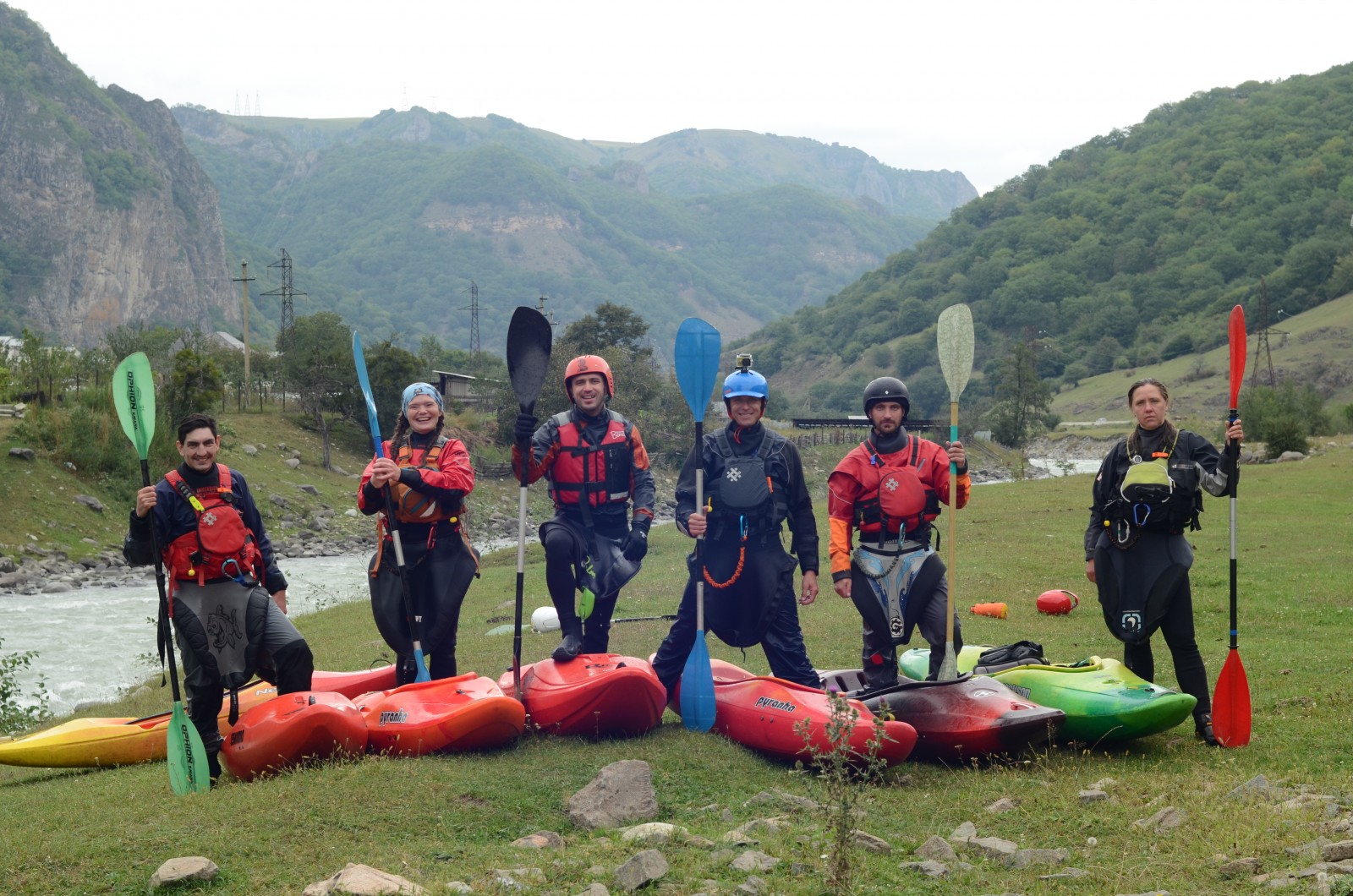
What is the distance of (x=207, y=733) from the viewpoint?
6590 millimetres

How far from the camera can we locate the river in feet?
46.7

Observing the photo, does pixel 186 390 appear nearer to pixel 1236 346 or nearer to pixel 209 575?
pixel 209 575

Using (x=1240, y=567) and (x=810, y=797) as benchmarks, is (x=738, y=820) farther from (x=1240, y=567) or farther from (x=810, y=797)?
(x=1240, y=567)

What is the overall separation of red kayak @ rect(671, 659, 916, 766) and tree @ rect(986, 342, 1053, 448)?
42579 millimetres

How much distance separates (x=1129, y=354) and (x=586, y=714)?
313 ft

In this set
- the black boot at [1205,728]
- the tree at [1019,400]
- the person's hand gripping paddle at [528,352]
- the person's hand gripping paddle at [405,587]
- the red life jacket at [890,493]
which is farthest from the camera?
the tree at [1019,400]

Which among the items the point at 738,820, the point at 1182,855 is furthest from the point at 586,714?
the point at 1182,855

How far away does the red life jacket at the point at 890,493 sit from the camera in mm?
7180

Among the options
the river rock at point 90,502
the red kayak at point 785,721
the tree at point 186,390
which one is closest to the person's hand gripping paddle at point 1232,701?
the red kayak at point 785,721

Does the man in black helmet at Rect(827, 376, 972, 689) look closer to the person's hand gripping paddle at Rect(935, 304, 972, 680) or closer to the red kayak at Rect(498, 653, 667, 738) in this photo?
the person's hand gripping paddle at Rect(935, 304, 972, 680)

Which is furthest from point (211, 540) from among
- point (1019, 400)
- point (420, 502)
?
point (1019, 400)

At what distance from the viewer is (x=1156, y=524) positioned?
6754 mm

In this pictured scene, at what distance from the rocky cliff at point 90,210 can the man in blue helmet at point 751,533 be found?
117 m

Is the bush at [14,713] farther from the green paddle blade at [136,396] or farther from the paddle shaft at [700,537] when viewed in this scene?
the paddle shaft at [700,537]
